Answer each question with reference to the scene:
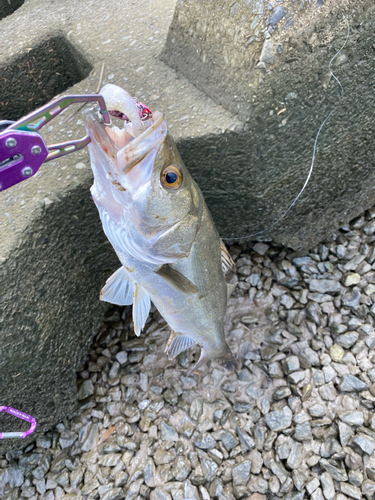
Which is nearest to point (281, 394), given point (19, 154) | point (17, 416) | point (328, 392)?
point (328, 392)

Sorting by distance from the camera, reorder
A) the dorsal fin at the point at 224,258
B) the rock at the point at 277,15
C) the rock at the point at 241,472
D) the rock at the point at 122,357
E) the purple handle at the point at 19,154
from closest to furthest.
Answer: the purple handle at the point at 19,154 < the rock at the point at 277,15 < the dorsal fin at the point at 224,258 < the rock at the point at 241,472 < the rock at the point at 122,357

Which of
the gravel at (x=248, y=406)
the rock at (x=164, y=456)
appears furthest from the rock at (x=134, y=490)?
the rock at (x=164, y=456)

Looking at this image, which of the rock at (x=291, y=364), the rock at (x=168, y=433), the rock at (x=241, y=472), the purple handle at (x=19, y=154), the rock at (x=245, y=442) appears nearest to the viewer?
the purple handle at (x=19, y=154)

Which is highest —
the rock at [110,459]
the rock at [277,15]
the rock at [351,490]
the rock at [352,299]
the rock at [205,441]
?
the rock at [277,15]

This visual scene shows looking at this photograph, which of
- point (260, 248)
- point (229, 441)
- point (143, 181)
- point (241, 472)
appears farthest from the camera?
point (260, 248)

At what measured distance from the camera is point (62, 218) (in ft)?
6.42

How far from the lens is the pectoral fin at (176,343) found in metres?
2.09

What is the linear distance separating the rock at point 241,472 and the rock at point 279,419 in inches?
9.7

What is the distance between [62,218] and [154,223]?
79 cm

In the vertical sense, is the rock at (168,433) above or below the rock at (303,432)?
above

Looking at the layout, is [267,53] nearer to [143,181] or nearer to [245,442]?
[143,181]

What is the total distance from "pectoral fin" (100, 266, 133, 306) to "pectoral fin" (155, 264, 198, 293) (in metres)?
0.27

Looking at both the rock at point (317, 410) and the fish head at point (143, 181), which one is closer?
the fish head at point (143, 181)

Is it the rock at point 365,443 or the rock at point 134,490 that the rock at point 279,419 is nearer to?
the rock at point 365,443
